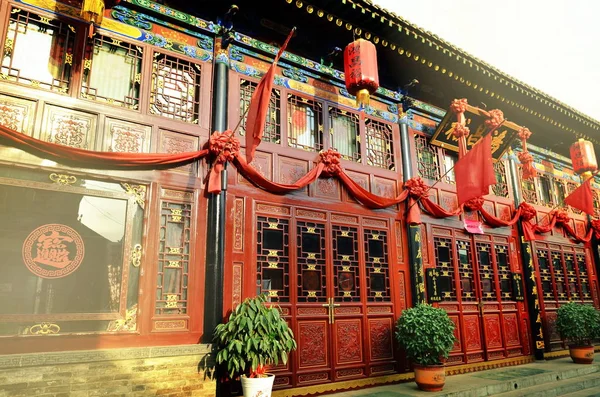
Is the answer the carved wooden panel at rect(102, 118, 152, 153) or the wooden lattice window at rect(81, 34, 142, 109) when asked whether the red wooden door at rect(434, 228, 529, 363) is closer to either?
the carved wooden panel at rect(102, 118, 152, 153)

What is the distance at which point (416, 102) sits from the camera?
8617 millimetres

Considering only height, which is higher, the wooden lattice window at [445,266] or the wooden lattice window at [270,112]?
the wooden lattice window at [270,112]

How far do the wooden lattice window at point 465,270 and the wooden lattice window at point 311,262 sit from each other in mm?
3235

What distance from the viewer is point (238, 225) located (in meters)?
5.98

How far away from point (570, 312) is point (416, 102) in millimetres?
5256

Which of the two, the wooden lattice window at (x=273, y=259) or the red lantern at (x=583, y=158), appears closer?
the wooden lattice window at (x=273, y=259)

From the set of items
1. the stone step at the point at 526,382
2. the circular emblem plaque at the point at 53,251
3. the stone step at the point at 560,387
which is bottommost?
the stone step at the point at 560,387

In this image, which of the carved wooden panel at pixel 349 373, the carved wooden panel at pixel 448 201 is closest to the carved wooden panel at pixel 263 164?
the carved wooden panel at pixel 349 373

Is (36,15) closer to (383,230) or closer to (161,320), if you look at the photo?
(161,320)

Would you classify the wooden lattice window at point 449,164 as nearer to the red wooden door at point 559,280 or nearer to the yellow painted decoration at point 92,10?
the red wooden door at point 559,280

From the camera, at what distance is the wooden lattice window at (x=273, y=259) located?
19.9 feet

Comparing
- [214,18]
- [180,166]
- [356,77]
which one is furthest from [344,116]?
[180,166]

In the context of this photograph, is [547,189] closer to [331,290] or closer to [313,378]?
[331,290]

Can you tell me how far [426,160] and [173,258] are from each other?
5421 millimetres
